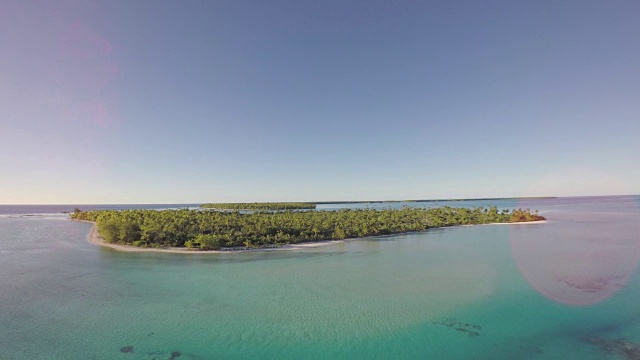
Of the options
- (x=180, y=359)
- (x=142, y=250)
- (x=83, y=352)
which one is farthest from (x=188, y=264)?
(x=180, y=359)

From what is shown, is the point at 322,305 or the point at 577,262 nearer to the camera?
the point at 322,305

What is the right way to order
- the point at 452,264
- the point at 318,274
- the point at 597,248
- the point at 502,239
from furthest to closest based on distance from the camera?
the point at 502,239 < the point at 597,248 < the point at 452,264 < the point at 318,274

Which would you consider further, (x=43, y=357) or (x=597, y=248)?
(x=597, y=248)

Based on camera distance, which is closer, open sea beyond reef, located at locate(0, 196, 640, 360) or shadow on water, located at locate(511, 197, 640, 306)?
open sea beyond reef, located at locate(0, 196, 640, 360)

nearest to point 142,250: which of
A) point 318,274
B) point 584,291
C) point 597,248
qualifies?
point 318,274

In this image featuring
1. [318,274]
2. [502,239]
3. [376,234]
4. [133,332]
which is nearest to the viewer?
[133,332]

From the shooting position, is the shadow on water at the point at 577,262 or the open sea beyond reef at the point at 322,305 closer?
the open sea beyond reef at the point at 322,305

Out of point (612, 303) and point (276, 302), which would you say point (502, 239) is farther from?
point (276, 302)
